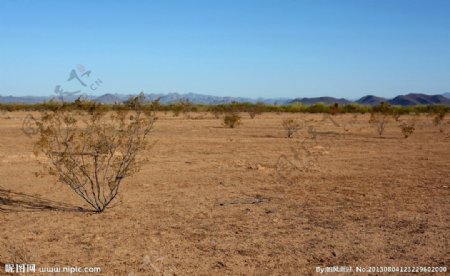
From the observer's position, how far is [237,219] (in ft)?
27.9

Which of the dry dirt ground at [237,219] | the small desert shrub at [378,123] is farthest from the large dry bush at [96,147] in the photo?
the small desert shrub at [378,123]

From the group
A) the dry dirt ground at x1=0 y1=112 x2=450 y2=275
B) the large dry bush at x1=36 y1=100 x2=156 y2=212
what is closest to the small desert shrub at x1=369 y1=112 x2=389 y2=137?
the dry dirt ground at x1=0 y1=112 x2=450 y2=275

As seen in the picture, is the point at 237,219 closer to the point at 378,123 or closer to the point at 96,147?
the point at 96,147

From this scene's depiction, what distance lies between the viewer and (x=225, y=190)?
1109 centimetres

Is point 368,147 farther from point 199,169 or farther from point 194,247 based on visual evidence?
point 194,247

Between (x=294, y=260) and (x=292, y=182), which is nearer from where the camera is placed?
(x=294, y=260)

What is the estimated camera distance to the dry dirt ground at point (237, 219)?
21.2 ft

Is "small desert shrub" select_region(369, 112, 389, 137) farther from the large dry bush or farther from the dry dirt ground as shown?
the large dry bush

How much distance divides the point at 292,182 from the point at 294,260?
577 cm

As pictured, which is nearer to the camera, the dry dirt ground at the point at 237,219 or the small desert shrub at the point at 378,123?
the dry dirt ground at the point at 237,219

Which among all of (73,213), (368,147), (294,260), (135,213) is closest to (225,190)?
(135,213)

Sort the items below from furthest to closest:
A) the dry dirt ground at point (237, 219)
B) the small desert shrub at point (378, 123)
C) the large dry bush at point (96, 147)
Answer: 1. the small desert shrub at point (378, 123)
2. the large dry bush at point (96, 147)
3. the dry dirt ground at point (237, 219)

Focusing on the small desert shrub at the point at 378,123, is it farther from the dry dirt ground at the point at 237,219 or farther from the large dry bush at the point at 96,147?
the large dry bush at the point at 96,147

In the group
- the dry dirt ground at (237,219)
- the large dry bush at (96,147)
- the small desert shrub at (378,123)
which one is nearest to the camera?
the dry dirt ground at (237,219)
